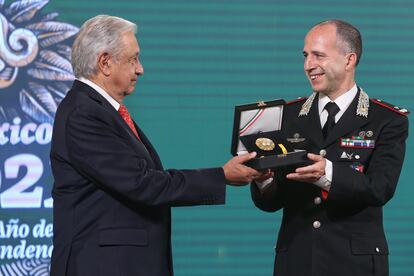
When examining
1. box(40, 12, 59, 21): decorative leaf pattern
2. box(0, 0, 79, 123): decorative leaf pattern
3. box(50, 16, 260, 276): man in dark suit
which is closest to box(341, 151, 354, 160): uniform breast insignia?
box(50, 16, 260, 276): man in dark suit

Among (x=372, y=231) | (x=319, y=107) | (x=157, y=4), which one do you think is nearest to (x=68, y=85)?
(x=157, y=4)

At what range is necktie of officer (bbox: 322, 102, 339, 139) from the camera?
2855mm

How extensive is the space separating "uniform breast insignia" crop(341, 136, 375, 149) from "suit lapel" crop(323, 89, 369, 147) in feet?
0.09

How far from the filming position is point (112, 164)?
2443mm

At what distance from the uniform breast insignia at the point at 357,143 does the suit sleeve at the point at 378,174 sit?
0.08ft

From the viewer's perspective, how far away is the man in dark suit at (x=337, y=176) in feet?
8.89

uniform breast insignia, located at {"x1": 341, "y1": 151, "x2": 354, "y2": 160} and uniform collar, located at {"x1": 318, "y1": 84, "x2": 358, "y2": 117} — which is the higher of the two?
uniform collar, located at {"x1": 318, "y1": 84, "x2": 358, "y2": 117}

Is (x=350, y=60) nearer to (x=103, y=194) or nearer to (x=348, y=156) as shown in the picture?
(x=348, y=156)

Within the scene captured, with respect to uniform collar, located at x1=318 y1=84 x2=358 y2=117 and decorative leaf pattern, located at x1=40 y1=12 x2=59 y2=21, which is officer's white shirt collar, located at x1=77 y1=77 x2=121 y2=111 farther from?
decorative leaf pattern, located at x1=40 y1=12 x2=59 y2=21

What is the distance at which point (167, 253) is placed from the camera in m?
2.62

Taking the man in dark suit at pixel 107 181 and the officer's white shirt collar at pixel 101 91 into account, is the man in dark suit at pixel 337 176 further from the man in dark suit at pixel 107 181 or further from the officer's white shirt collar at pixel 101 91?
the officer's white shirt collar at pixel 101 91

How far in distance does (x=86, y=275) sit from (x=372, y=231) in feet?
3.06

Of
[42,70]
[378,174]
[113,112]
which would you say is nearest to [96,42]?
[113,112]

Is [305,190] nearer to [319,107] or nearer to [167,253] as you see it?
[319,107]
